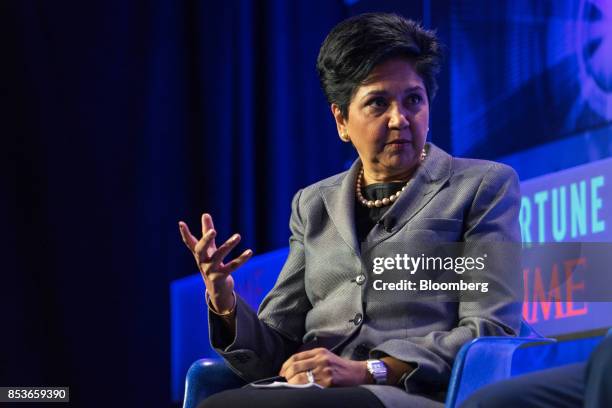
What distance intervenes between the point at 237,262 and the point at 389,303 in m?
0.32

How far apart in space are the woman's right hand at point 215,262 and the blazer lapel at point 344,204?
0.90 feet

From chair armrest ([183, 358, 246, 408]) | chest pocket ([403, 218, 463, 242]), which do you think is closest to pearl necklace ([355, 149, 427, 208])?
chest pocket ([403, 218, 463, 242])

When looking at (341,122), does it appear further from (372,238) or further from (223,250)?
(223,250)

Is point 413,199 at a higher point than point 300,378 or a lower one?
higher

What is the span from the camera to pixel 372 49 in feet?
7.13

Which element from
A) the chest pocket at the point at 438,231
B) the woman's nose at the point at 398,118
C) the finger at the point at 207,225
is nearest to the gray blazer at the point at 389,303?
the chest pocket at the point at 438,231

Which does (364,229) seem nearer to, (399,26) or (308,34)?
(399,26)

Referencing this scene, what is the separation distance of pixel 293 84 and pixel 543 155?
4.42ft

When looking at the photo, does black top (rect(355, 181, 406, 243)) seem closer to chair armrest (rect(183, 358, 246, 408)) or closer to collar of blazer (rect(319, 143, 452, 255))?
collar of blazer (rect(319, 143, 452, 255))

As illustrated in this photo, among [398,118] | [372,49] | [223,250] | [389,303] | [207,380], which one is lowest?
[207,380]

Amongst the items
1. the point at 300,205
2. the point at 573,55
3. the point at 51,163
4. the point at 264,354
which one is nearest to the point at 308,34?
the point at 51,163

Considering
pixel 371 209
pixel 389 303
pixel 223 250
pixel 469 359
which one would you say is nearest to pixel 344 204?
pixel 371 209

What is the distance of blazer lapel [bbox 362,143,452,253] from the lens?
215 centimetres

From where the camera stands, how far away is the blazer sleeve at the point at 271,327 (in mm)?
2150
